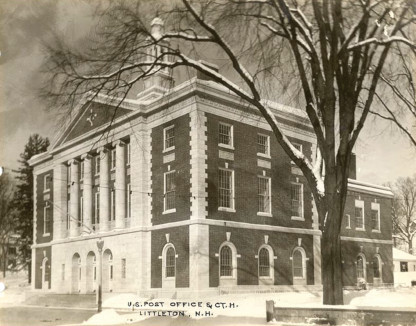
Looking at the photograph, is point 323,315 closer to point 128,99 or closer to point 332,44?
point 332,44

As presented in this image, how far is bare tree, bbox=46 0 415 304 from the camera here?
1438 centimetres

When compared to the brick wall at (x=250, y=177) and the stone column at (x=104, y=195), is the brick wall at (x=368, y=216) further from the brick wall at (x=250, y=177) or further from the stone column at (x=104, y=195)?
the stone column at (x=104, y=195)

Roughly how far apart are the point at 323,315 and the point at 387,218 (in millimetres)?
20662

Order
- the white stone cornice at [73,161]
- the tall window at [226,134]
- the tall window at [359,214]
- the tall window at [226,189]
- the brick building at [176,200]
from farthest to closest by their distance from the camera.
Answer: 1. the tall window at [359,214]
2. the white stone cornice at [73,161]
3. the tall window at [226,134]
4. the tall window at [226,189]
5. the brick building at [176,200]

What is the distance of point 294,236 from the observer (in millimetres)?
26922

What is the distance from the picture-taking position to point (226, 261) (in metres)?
23.0

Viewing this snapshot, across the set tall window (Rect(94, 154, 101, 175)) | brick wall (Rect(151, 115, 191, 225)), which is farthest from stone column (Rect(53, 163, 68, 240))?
brick wall (Rect(151, 115, 191, 225))

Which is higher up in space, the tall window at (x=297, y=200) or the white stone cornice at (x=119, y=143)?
the white stone cornice at (x=119, y=143)

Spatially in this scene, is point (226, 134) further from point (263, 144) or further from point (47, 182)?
point (47, 182)

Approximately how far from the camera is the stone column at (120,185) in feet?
78.8

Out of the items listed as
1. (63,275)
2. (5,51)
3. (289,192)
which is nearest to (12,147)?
(5,51)

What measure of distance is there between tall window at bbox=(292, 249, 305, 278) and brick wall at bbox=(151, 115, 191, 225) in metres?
7.33

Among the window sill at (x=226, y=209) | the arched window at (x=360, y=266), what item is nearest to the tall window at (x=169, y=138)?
the window sill at (x=226, y=209)

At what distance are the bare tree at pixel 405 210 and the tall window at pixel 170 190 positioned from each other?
8725 mm
